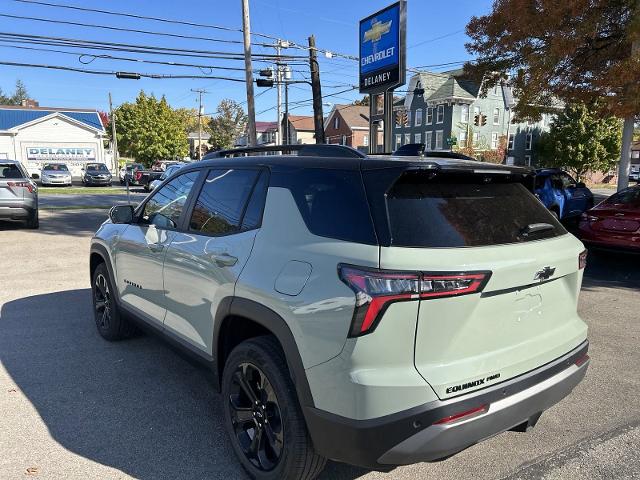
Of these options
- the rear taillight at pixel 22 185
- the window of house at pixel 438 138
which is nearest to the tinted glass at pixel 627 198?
the rear taillight at pixel 22 185

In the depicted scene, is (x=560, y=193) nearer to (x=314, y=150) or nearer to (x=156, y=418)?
(x=314, y=150)

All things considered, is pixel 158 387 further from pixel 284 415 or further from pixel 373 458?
pixel 373 458

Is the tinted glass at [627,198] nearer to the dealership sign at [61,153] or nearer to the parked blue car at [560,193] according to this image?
the parked blue car at [560,193]

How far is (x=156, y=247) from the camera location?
141 inches

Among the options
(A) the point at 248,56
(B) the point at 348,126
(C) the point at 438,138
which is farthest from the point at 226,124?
(A) the point at 248,56

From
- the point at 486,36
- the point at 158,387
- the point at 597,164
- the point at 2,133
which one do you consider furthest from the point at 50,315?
the point at 597,164

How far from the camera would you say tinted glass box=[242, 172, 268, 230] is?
2701 mm

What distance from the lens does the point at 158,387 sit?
12.5ft

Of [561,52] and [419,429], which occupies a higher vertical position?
[561,52]

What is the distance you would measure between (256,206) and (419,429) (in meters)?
1.44

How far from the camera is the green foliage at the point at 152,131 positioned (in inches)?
2028

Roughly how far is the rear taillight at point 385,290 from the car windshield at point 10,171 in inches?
450

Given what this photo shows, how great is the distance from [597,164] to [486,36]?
39264mm

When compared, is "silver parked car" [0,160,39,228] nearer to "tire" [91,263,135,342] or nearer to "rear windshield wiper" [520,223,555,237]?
"tire" [91,263,135,342]
